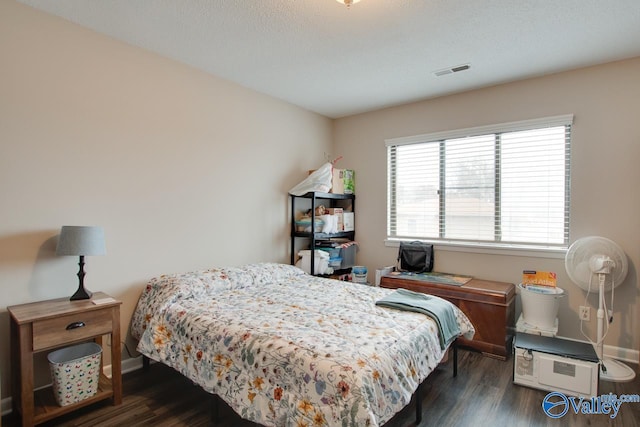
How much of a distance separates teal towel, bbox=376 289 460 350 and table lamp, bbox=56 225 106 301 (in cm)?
191

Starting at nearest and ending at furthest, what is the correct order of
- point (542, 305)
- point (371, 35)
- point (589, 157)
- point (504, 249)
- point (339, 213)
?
1. point (371, 35)
2. point (542, 305)
3. point (589, 157)
4. point (504, 249)
5. point (339, 213)

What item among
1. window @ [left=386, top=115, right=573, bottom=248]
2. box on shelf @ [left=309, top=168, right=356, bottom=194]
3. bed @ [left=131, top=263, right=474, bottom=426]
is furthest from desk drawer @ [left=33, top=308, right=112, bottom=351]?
window @ [left=386, top=115, right=573, bottom=248]

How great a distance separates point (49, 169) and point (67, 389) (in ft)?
4.52

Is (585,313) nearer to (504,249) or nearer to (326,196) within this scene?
(504,249)

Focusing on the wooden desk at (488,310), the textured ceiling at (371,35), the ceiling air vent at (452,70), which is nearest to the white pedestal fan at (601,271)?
the wooden desk at (488,310)

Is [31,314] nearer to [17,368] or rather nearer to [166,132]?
[17,368]

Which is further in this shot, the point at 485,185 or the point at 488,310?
the point at 485,185

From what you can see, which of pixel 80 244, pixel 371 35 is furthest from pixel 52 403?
pixel 371 35

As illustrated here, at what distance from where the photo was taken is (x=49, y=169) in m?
2.24

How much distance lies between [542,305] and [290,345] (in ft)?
7.38

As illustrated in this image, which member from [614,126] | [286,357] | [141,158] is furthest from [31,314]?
[614,126]

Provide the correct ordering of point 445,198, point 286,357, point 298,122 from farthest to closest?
point 298,122
point 445,198
point 286,357

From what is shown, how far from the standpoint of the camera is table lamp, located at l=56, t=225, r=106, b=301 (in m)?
2.10

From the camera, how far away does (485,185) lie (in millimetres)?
3512
